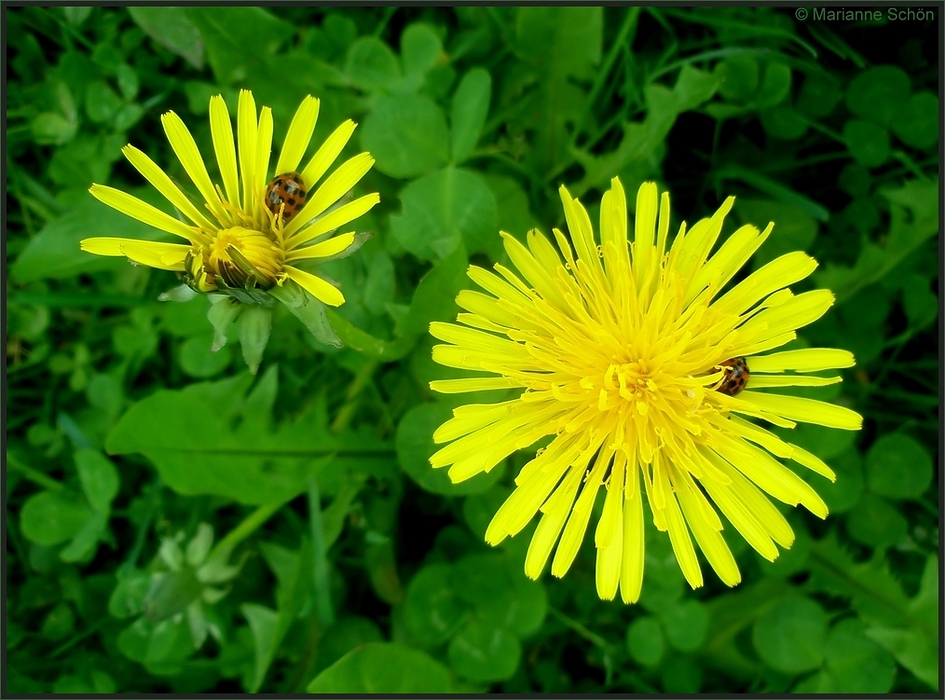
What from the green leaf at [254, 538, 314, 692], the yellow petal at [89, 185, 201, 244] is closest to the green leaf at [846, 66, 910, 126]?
the yellow petal at [89, 185, 201, 244]

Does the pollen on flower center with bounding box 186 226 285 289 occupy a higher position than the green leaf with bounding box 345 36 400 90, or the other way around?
the green leaf with bounding box 345 36 400 90

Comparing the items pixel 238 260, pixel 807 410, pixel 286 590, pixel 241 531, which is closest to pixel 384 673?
pixel 286 590

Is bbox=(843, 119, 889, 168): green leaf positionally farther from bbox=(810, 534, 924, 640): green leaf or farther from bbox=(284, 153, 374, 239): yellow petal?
bbox=(284, 153, 374, 239): yellow petal

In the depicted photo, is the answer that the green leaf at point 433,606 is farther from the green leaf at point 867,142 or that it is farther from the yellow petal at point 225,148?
the green leaf at point 867,142

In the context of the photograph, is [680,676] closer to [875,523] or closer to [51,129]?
[875,523]

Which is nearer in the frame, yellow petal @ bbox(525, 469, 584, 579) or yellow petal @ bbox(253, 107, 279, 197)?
yellow petal @ bbox(253, 107, 279, 197)

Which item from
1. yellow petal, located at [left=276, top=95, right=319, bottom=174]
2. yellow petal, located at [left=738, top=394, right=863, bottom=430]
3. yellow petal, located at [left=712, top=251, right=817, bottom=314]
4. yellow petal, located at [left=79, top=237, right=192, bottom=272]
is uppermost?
yellow petal, located at [left=276, top=95, right=319, bottom=174]
